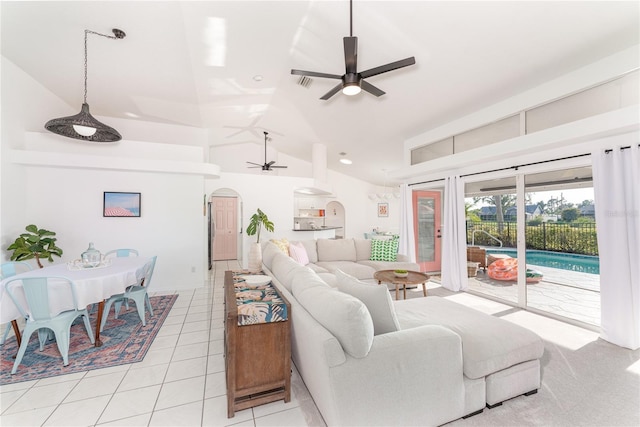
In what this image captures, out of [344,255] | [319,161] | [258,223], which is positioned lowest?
[344,255]

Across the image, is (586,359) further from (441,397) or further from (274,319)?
(274,319)

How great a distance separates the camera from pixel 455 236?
4637 mm

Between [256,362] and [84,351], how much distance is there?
2052 mm

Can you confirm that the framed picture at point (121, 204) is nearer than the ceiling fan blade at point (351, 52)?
No

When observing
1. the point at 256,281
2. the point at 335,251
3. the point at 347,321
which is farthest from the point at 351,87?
the point at 335,251

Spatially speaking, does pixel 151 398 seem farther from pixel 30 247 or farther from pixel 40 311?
pixel 30 247

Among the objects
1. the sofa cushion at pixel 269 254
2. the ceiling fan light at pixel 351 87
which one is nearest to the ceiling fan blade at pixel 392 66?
the ceiling fan light at pixel 351 87

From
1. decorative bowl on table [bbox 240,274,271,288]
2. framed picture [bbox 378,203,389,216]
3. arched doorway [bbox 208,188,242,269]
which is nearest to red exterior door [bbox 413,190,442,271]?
framed picture [bbox 378,203,389,216]

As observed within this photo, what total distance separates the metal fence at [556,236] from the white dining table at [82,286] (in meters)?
5.10

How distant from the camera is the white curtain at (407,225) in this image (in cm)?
574

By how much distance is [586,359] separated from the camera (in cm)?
246

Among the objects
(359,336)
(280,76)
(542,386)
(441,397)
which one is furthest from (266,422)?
(280,76)

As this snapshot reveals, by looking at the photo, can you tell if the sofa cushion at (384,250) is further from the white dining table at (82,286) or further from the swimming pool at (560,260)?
the white dining table at (82,286)

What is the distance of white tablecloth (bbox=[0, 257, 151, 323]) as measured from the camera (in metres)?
2.26
